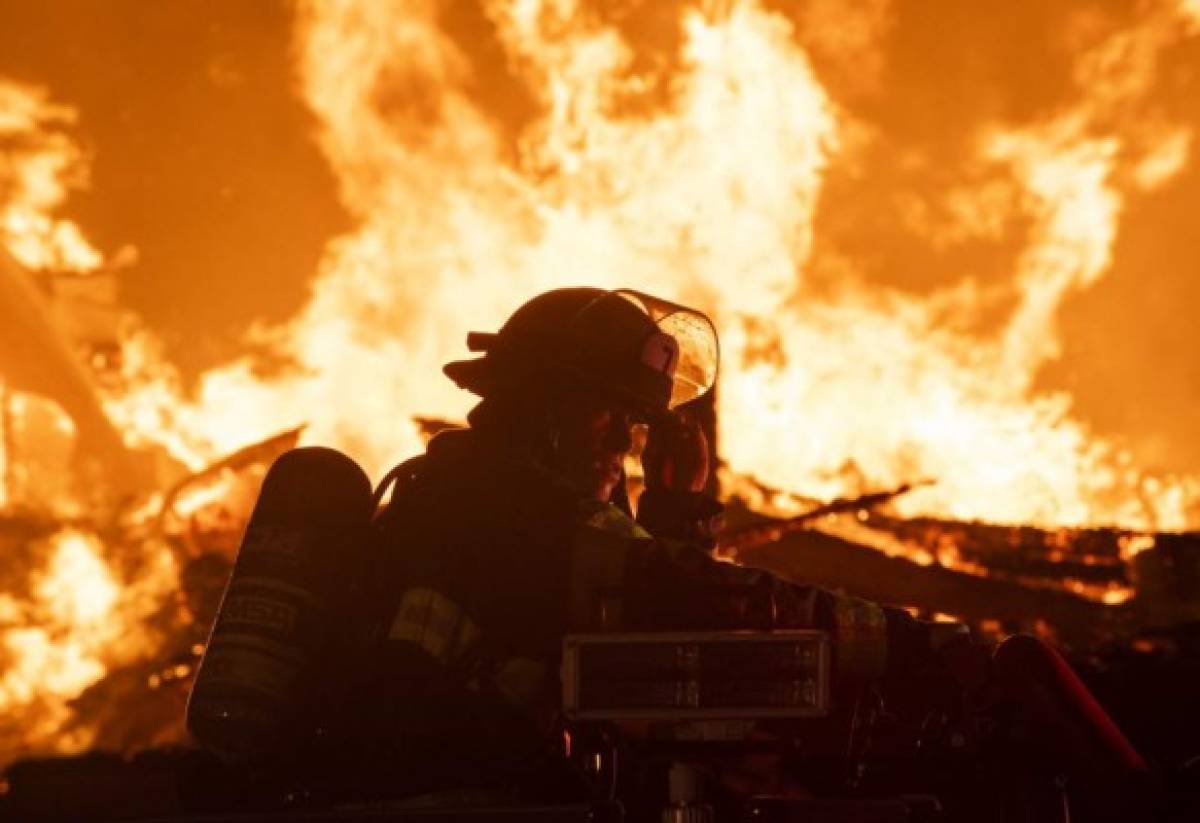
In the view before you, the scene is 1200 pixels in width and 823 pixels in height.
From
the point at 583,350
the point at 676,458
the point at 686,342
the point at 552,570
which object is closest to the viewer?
the point at 552,570

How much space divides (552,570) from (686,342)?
1.64 m

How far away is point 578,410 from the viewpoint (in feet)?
13.8

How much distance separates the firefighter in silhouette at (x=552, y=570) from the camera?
282cm

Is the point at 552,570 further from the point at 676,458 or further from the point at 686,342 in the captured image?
the point at 686,342

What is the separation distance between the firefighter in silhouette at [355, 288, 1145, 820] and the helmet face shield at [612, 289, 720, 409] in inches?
0.5

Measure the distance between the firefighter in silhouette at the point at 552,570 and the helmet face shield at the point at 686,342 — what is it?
0.01 metres

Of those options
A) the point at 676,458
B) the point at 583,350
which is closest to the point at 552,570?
the point at 583,350

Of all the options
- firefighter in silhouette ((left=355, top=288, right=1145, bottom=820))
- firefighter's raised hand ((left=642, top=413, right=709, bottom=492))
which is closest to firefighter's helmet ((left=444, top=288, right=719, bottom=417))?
firefighter in silhouette ((left=355, top=288, right=1145, bottom=820))

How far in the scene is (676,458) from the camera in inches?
181

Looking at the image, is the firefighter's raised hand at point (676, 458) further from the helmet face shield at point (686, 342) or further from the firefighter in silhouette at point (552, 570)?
the helmet face shield at point (686, 342)

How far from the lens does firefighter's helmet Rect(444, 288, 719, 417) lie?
425cm

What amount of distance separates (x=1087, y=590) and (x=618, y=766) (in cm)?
1339

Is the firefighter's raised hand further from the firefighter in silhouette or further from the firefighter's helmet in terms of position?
the firefighter's helmet

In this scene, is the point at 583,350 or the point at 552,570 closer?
the point at 552,570
